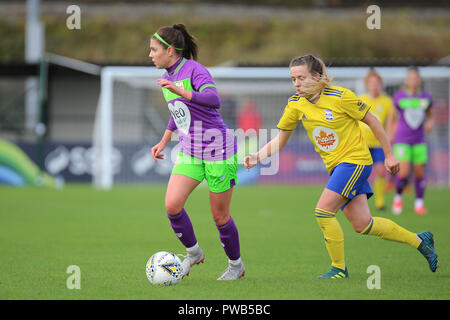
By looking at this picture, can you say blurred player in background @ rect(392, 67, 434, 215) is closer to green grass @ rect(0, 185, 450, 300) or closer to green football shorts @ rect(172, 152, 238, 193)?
green grass @ rect(0, 185, 450, 300)

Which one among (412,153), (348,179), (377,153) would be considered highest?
(412,153)

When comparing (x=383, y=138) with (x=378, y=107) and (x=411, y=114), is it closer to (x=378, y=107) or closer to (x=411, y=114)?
(x=378, y=107)

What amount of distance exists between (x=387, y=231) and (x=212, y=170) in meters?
1.45

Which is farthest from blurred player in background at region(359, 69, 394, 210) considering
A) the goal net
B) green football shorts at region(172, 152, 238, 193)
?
the goal net

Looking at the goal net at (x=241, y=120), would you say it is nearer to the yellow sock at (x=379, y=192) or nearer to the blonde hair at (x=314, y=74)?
the yellow sock at (x=379, y=192)

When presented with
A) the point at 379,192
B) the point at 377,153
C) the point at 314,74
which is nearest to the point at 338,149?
the point at 314,74

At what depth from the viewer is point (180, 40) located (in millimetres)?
5598

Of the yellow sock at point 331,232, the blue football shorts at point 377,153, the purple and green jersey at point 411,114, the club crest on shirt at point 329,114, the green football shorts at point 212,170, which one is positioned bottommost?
the yellow sock at point 331,232

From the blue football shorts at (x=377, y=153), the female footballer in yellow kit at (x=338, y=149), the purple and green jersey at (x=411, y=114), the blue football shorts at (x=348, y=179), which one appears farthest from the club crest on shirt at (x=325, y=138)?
the purple and green jersey at (x=411, y=114)

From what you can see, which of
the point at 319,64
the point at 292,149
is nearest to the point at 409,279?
the point at 319,64

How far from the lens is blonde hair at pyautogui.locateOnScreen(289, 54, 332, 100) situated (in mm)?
5387

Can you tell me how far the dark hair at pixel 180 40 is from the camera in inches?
218

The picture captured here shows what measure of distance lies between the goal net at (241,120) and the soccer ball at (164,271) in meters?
12.9

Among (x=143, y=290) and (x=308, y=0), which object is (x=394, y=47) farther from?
(x=143, y=290)
